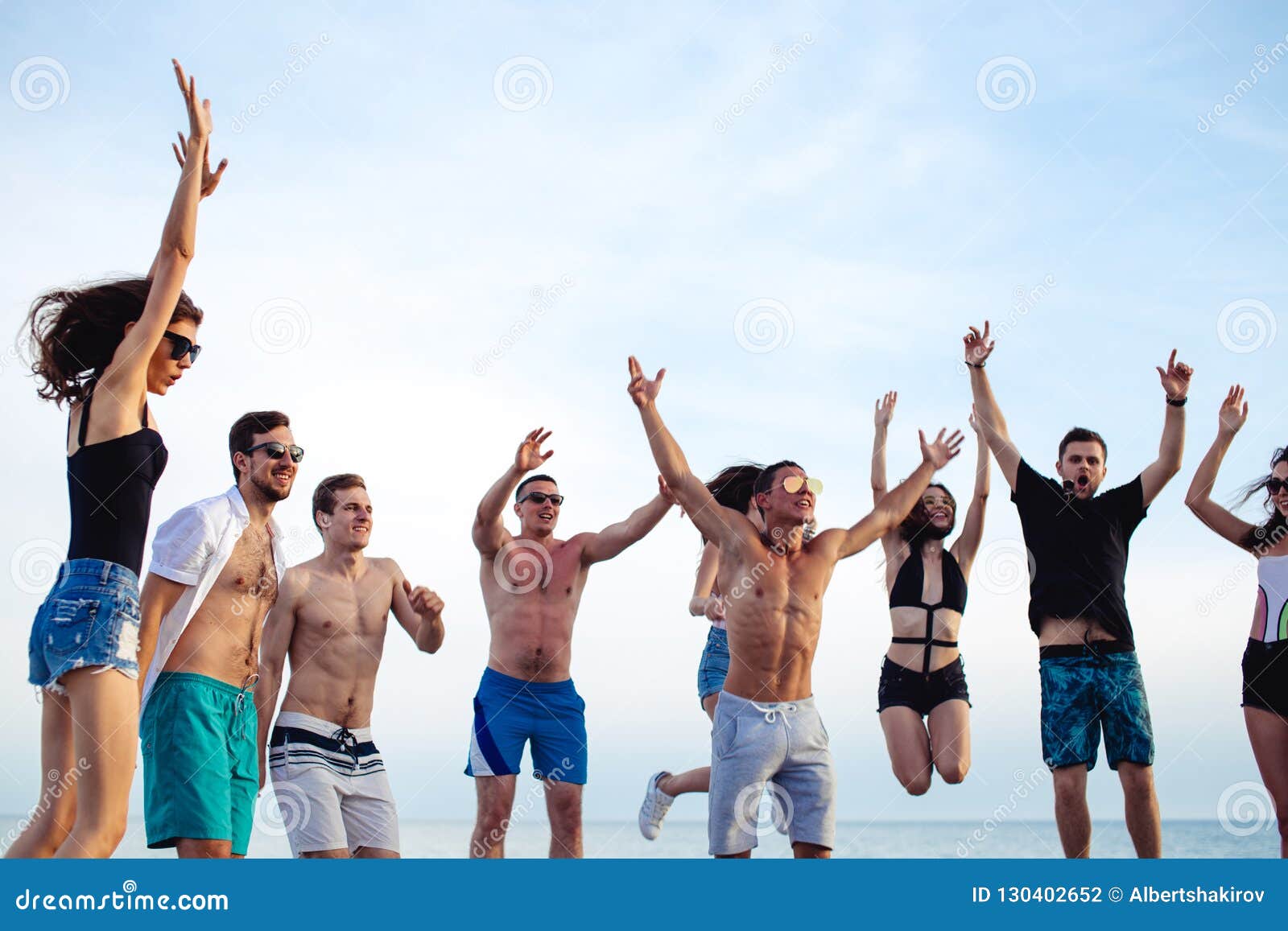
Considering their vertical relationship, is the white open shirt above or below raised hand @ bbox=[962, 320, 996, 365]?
below

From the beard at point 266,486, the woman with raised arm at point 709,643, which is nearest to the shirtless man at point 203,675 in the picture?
the beard at point 266,486

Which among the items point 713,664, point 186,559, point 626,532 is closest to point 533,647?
point 626,532

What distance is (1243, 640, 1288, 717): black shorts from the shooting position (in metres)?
8.22

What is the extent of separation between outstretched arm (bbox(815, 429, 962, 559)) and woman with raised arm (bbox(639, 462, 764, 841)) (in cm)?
104

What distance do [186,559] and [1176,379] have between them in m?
6.58

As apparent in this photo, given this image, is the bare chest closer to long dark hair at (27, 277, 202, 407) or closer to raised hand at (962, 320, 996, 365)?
long dark hair at (27, 277, 202, 407)

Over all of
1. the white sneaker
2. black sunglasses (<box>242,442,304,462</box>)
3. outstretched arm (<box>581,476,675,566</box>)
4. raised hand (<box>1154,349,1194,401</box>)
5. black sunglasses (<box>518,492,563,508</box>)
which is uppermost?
raised hand (<box>1154,349,1194,401</box>)

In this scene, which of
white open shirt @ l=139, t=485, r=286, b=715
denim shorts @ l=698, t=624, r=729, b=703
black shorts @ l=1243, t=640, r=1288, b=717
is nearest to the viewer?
white open shirt @ l=139, t=485, r=286, b=715

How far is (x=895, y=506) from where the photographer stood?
27.3ft

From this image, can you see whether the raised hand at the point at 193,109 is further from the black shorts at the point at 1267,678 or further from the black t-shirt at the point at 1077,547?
the black shorts at the point at 1267,678

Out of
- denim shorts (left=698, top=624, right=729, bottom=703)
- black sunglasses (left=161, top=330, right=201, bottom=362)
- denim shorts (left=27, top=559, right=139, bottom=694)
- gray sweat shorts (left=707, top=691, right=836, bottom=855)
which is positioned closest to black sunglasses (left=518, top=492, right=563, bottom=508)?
denim shorts (left=698, top=624, right=729, bottom=703)

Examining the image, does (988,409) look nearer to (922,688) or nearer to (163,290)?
(922,688)

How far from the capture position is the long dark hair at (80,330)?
→ 18.9 ft

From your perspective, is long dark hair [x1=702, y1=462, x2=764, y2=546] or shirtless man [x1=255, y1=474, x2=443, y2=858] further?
long dark hair [x1=702, y1=462, x2=764, y2=546]
